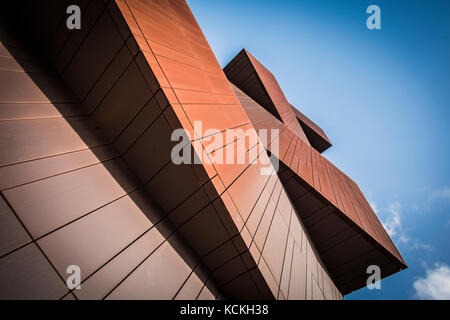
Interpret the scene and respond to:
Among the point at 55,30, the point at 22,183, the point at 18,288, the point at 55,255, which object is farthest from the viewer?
the point at 55,30

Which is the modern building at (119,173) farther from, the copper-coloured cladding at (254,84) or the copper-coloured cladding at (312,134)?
the copper-coloured cladding at (312,134)

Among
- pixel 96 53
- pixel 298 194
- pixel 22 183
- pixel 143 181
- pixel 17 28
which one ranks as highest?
pixel 17 28

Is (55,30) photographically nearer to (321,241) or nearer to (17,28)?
(17,28)

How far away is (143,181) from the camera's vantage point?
11.1 ft

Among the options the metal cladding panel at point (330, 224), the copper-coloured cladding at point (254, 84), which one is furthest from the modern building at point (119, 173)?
the copper-coloured cladding at point (254, 84)

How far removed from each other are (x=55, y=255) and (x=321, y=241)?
8128 mm

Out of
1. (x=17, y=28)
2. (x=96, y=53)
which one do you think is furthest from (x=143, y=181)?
(x=17, y=28)

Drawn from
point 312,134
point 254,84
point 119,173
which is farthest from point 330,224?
point 312,134

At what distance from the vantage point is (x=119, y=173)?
3197 mm

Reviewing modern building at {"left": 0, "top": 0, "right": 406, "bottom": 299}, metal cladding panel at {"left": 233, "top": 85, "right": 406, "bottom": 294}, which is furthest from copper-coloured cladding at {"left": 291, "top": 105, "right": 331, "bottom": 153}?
modern building at {"left": 0, "top": 0, "right": 406, "bottom": 299}

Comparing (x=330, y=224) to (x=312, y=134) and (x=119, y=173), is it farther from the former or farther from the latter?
(x=312, y=134)

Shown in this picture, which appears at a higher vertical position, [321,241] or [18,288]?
[18,288]
